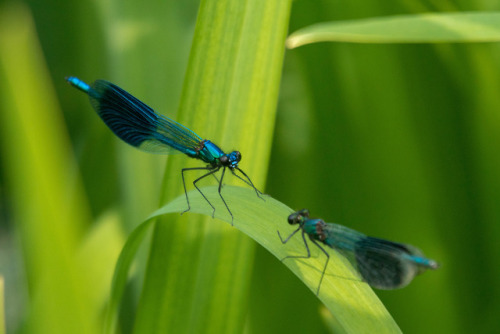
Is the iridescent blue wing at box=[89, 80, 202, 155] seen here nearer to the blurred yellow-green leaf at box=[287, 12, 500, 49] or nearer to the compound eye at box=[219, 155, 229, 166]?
the compound eye at box=[219, 155, 229, 166]

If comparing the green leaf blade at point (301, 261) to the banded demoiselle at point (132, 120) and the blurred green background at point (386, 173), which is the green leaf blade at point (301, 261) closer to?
the banded demoiselle at point (132, 120)

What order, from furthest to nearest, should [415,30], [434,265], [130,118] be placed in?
[130,118], [415,30], [434,265]

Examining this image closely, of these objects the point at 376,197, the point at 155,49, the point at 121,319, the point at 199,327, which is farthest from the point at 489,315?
the point at 155,49

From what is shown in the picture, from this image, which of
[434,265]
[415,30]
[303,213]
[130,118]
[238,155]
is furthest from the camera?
[130,118]

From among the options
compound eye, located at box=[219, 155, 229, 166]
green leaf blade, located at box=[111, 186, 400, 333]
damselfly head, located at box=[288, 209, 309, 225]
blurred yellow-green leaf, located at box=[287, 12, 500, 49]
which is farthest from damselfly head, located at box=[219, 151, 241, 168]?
blurred yellow-green leaf, located at box=[287, 12, 500, 49]

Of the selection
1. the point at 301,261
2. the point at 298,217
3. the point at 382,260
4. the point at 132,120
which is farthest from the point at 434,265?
the point at 132,120

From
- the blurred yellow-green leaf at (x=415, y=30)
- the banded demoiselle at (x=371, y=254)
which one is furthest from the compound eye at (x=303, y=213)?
the blurred yellow-green leaf at (x=415, y=30)

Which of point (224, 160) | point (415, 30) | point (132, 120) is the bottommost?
point (224, 160)

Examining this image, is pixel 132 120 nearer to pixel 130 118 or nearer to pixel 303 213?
pixel 130 118
